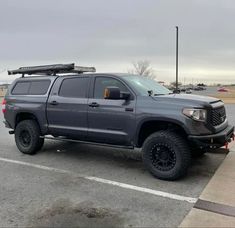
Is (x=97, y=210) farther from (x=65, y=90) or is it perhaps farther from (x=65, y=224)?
(x=65, y=90)

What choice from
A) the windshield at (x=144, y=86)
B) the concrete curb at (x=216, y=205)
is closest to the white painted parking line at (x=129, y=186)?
the concrete curb at (x=216, y=205)

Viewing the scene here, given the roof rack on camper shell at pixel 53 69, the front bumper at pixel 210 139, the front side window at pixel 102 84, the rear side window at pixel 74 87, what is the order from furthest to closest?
the roof rack on camper shell at pixel 53 69, the rear side window at pixel 74 87, the front side window at pixel 102 84, the front bumper at pixel 210 139

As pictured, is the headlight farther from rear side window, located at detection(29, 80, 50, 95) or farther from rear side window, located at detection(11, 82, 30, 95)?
rear side window, located at detection(11, 82, 30, 95)

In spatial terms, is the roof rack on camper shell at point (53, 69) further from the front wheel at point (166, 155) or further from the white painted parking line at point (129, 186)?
the front wheel at point (166, 155)

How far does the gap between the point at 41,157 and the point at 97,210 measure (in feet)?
11.4

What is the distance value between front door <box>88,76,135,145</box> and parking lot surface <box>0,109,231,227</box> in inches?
24.9

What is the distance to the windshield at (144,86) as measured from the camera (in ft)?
21.0

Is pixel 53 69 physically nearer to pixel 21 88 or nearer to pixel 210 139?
pixel 21 88

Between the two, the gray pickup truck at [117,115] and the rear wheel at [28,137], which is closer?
the gray pickup truck at [117,115]

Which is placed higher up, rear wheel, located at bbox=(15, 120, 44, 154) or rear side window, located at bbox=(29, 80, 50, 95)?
rear side window, located at bbox=(29, 80, 50, 95)

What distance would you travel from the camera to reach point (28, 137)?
8.02 m

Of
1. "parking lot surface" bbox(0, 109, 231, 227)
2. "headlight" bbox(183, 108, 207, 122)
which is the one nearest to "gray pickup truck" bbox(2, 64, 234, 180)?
"headlight" bbox(183, 108, 207, 122)

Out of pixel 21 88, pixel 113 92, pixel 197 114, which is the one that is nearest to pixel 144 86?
pixel 113 92

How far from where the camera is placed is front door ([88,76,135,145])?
627cm
